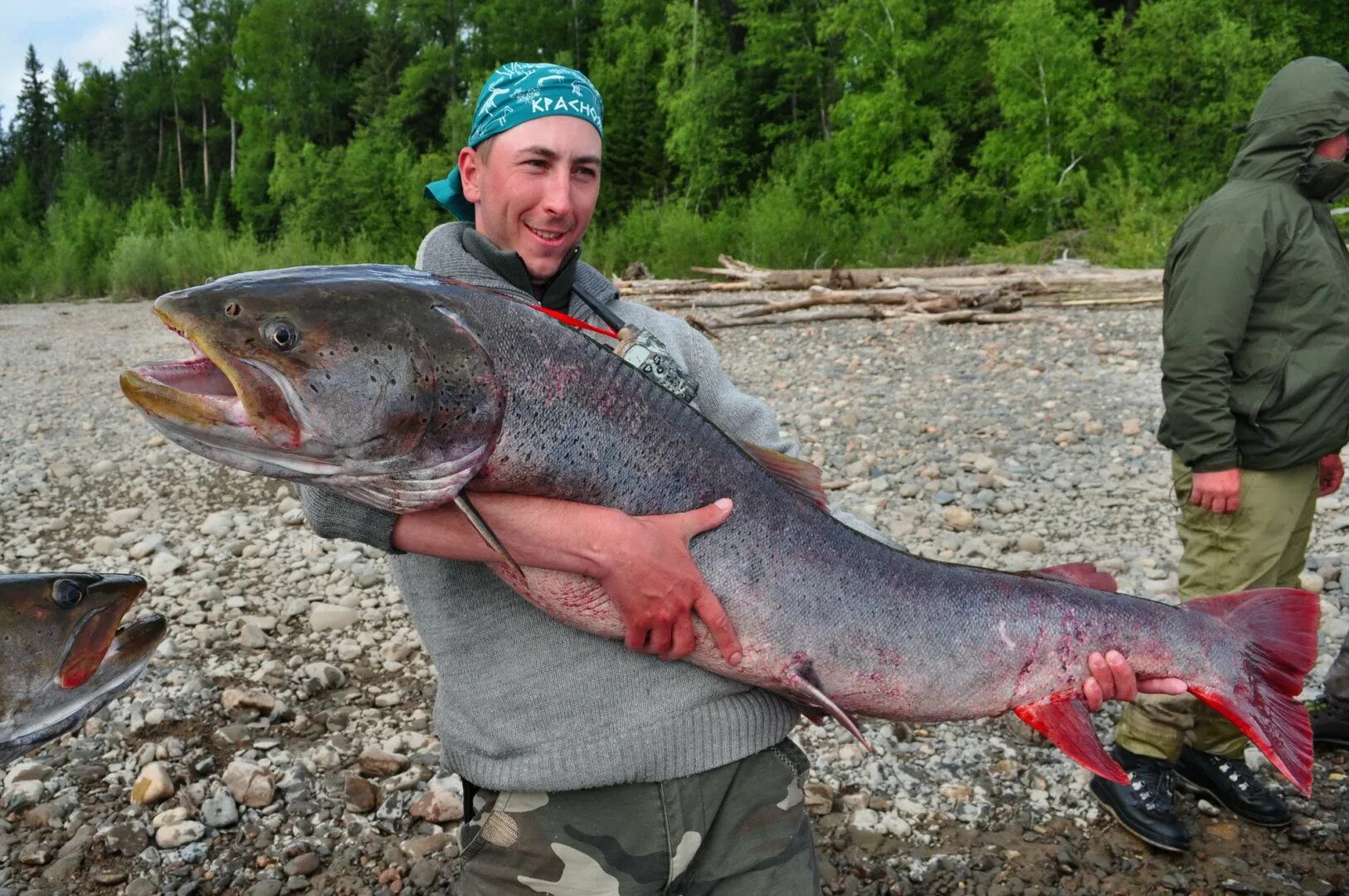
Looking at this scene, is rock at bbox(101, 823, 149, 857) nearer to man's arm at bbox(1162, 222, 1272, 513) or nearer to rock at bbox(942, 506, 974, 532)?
man's arm at bbox(1162, 222, 1272, 513)

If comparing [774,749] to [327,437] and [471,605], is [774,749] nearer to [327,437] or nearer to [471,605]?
[471,605]

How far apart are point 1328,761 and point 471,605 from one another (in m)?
4.14

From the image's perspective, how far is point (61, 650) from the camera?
6.56 feet

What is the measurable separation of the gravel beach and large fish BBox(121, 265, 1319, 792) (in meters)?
1.51

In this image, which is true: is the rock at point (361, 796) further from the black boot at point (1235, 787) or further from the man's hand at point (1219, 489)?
the man's hand at point (1219, 489)

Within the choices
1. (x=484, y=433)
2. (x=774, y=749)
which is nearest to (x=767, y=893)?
(x=774, y=749)

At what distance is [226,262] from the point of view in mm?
31469

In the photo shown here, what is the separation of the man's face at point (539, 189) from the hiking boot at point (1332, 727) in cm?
408

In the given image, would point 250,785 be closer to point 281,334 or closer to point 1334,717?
point 281,334

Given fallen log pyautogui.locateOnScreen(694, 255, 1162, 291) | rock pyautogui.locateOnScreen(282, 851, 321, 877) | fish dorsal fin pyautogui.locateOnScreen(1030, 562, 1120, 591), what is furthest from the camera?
fallen log pyautogui.locateOnScreen(694, 255, 1162, 291)

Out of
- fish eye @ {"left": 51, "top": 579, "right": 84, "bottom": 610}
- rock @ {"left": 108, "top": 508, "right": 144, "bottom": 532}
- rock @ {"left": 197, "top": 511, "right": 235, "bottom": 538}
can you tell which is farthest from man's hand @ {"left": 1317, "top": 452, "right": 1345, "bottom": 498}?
rock @ {"left": 108, "top": 508, "right": 144, "bottom": 532}

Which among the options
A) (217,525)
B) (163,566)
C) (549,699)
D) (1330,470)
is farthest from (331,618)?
(1330,470)

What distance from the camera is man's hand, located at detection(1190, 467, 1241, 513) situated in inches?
148

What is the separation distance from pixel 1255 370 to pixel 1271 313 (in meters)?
0.24
